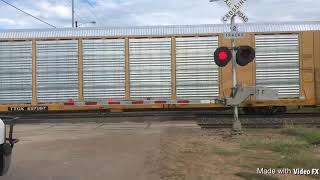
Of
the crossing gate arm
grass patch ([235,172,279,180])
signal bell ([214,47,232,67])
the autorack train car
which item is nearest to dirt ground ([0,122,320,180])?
grass patch ([235,172,279,180])

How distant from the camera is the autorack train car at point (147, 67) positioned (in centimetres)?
2330

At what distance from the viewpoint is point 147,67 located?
2362cm

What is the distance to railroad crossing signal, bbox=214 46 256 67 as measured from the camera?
1580 cm

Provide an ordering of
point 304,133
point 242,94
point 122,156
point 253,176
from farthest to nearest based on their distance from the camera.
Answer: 1. point 242,94
2. point 304,133
3. point 122,156
4. point 253,176

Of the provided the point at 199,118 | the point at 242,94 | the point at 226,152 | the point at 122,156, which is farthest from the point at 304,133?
the point at 199,118

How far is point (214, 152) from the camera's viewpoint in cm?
1193

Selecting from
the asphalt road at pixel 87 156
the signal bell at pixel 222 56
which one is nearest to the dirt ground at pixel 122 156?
the asphalt road at pixel 87 156

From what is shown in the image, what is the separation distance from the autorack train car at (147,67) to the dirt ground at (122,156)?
6548 millimetres

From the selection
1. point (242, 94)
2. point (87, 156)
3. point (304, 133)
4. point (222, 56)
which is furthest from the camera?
point (242, 94)

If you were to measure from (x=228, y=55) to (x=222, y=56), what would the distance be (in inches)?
7.0

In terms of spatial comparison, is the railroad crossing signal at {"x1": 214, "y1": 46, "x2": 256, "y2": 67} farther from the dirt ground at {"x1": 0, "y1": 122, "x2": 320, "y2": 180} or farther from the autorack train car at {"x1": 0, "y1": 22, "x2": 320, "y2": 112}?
the autorack train car at {"x1": 0, "y1": 22, "x2": 320, "y2": 112}

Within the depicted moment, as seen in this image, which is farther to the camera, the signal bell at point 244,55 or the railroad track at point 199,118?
the railroad track at point 199,118

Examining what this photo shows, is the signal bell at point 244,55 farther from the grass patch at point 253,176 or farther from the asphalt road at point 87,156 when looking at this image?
the grass patch at point 253,176

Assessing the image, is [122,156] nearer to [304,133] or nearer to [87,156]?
[87,156]
